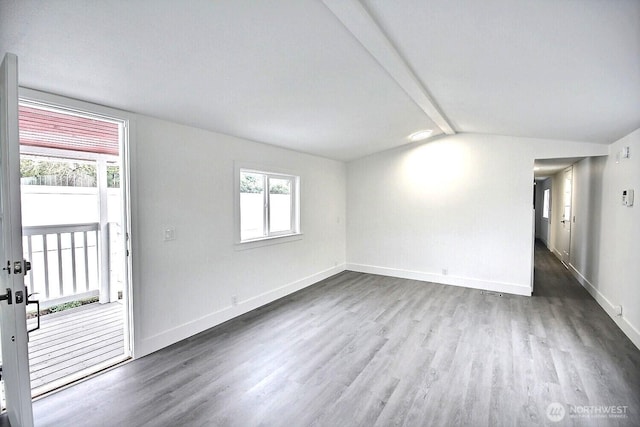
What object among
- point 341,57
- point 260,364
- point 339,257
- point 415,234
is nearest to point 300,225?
point 339,257

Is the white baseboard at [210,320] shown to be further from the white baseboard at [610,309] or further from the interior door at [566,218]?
the interior door at [566,218]

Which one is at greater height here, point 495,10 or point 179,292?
point 495,10

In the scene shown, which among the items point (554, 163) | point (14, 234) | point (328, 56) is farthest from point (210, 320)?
point (554, 163)

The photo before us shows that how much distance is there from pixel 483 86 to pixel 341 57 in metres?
1.35

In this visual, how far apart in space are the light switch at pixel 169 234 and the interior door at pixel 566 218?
7.11m

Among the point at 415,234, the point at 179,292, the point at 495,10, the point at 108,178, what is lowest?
the point at 179,292

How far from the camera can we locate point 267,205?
4.26 metres

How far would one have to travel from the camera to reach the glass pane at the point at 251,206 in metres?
3.91

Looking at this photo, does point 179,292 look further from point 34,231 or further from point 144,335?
point 34,231

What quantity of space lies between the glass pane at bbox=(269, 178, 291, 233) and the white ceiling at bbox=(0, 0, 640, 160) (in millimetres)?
1321

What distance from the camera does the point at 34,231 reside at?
3727 millimetres

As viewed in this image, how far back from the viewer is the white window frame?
3598mm

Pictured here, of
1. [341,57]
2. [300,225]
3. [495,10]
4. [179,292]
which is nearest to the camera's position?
[495,10]

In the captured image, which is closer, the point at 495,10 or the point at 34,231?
the point at 495,10
